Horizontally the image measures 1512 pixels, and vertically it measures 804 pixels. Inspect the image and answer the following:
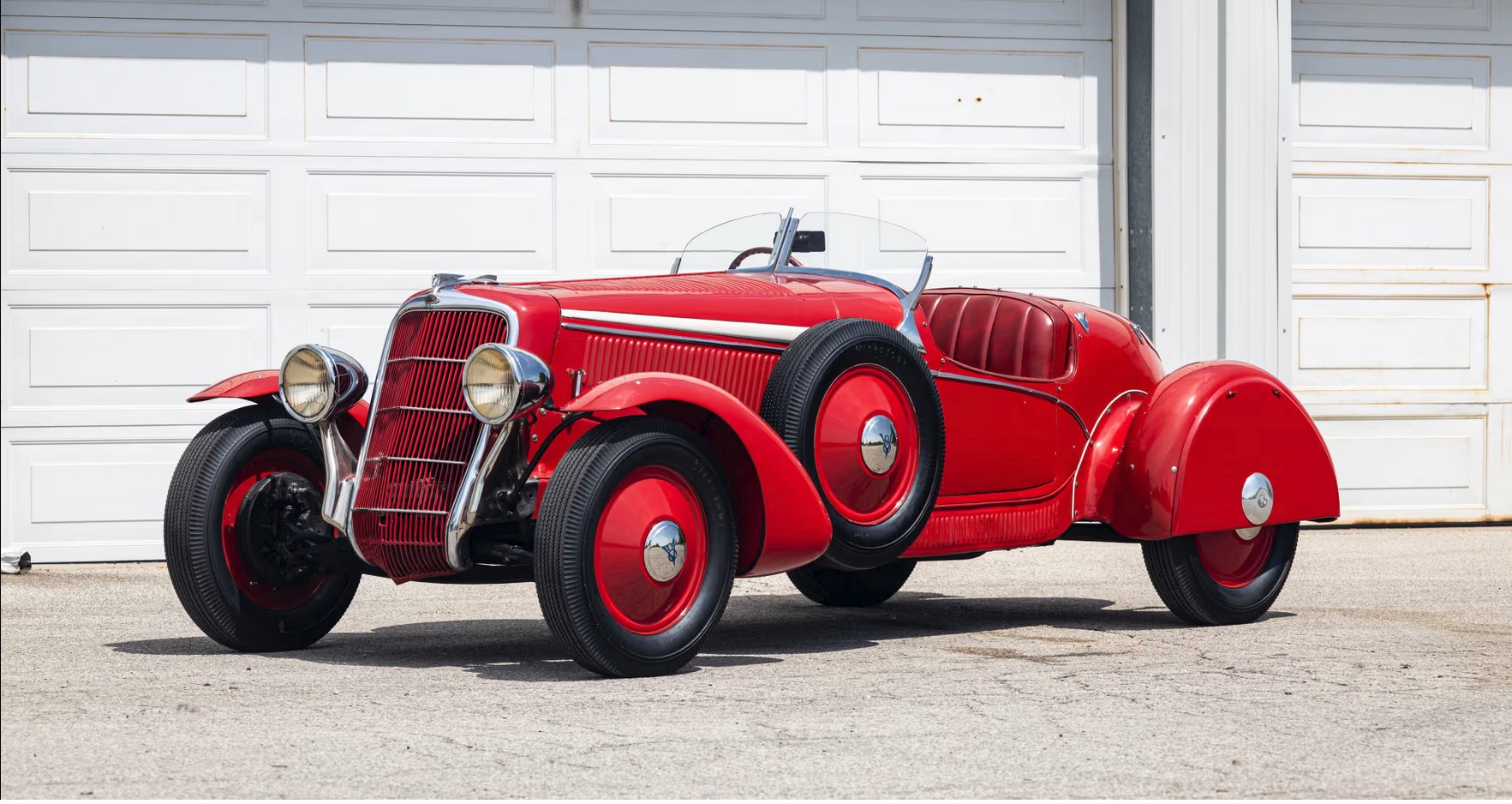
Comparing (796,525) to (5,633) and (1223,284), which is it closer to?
(5,633)

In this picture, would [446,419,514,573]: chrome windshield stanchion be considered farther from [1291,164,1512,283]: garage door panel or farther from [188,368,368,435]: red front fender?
[1291,164,1512,283]: garage door panel

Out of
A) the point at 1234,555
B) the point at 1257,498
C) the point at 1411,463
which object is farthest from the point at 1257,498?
the point at 1411,463

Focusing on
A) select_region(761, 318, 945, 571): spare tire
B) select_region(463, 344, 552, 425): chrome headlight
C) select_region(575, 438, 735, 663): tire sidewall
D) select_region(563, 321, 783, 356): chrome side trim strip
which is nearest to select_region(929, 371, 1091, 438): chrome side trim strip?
select_region(761, 318, 945, 571): spare tire

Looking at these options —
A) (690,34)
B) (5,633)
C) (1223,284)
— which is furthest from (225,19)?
(1223,284)

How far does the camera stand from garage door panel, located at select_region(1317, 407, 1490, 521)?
9680mm

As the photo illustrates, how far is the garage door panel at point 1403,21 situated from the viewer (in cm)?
988

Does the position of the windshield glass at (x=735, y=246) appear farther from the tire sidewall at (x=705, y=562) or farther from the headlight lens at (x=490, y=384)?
the headlight lens at (x=490, y=384)

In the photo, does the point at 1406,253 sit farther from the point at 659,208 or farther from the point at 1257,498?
the point at 1257,498

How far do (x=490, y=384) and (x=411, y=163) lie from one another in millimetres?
4523

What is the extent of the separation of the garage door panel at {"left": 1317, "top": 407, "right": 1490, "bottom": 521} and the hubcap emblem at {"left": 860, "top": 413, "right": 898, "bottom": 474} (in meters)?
5.25

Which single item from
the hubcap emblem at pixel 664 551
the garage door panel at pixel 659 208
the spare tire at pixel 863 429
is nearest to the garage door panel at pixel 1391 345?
the garage door panel at pixel 659 208

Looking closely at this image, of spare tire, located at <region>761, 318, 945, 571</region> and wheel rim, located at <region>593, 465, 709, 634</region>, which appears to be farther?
spare tire, located at <region>761, 318, 945, 571</region>

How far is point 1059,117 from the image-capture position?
9469 millimetres

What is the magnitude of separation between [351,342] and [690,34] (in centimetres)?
236
